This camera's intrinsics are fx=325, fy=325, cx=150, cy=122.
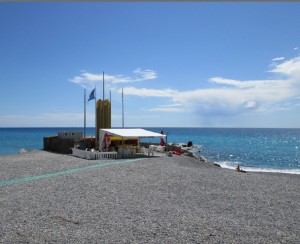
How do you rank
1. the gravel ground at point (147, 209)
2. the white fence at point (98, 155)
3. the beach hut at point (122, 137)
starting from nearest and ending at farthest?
the gravel ground at point (147, 209) < the white fence at point (98, 155) < the beach hut at point (122, 137)

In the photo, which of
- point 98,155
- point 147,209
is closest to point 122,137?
point 98,155

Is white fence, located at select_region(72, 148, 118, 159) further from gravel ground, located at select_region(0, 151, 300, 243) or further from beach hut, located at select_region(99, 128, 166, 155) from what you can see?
gravel ground, located at select_region(0, 151, 300, 243)

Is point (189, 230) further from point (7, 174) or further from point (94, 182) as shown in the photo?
point (7, 174)

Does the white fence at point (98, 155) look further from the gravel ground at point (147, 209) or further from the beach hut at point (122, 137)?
Answer: the gravel ground at point (147, 209)

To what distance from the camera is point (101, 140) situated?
31250 mm

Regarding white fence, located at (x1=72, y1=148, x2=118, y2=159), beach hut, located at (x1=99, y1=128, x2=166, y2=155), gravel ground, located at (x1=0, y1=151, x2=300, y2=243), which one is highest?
beach hut, located at (x1=99, y1=128, x2=166, y2=155)

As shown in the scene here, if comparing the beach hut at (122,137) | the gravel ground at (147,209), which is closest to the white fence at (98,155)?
the beach hut at (122,137)

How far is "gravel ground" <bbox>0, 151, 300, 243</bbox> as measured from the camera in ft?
27.1

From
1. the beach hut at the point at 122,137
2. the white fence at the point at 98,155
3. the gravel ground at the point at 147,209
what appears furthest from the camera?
the beach hut at the point at 122,137

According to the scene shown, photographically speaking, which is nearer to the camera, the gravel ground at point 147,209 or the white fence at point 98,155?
the gravel ground at point 147,209

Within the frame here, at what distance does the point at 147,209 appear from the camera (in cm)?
1072

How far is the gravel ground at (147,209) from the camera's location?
827 centimetres

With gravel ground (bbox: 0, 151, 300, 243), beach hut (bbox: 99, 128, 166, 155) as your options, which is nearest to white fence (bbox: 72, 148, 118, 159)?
beach hut (bbox: 99, 128, 166, 155)

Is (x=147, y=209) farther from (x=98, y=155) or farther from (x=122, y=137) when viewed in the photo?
(x=122, y=137)
